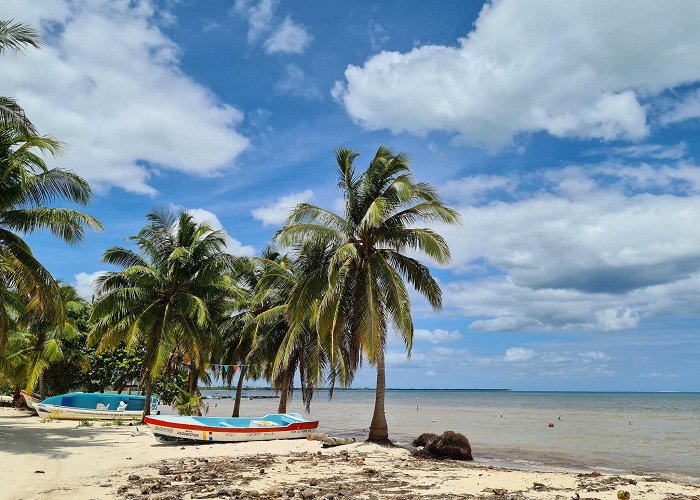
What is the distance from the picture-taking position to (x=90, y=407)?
92.1ft

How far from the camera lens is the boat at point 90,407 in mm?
26422

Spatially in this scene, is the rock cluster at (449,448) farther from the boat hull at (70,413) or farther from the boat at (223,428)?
the boat hull at (70,413)

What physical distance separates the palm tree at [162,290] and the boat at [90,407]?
13.5 feet

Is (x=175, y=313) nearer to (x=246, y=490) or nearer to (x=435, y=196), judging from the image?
(x=435, y=196)

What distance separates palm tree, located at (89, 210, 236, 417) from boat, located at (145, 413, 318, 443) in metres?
5.34

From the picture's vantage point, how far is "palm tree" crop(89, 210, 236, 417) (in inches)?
902

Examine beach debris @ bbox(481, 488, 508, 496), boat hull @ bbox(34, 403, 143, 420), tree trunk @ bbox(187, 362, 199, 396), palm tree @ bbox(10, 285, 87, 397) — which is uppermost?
palm tree @ bbox(10, 285, 87, 397)

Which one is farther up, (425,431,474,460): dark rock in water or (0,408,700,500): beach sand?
(425,431,474,460): dark rock in water

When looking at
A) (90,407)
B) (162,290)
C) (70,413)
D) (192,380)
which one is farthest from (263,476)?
(90,407)

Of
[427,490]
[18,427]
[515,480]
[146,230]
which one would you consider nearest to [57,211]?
[146,230]

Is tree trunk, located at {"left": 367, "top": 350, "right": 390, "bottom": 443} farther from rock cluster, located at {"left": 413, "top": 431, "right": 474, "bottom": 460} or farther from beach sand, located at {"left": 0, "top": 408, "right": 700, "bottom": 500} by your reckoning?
rock cluster, located at {"left": 413, "top": 431, "right": 474, "bottom": 460}

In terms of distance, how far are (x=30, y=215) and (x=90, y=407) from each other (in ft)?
49.4

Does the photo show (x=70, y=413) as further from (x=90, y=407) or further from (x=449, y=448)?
(x=449, y=448)

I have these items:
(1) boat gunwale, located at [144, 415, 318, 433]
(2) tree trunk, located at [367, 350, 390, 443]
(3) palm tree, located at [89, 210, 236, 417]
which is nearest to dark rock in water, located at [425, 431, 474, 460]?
(2) tree trunk, located at [367, 350, 390, 443]
